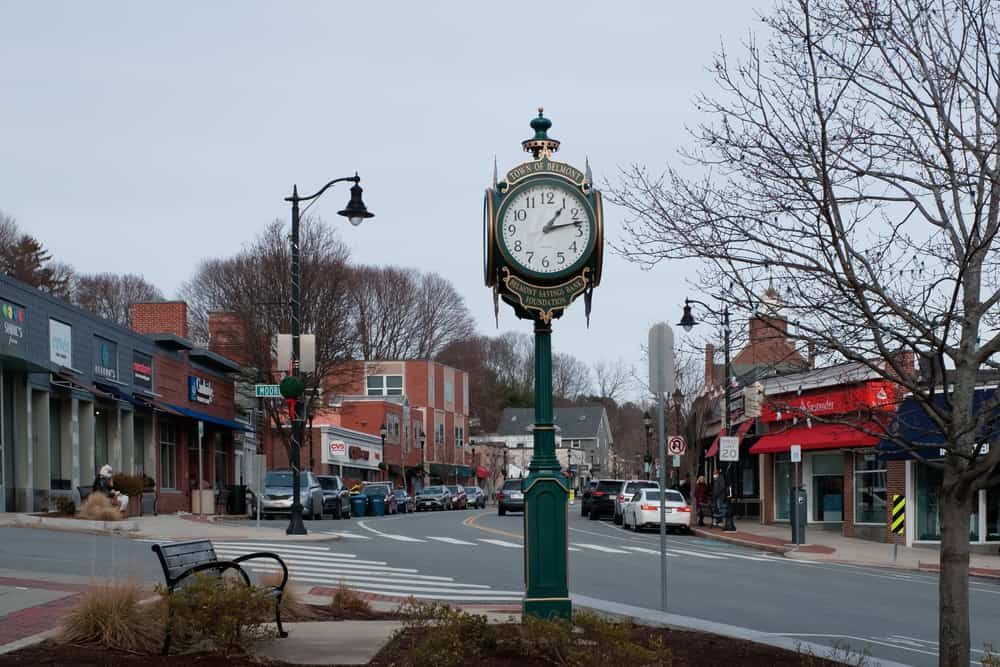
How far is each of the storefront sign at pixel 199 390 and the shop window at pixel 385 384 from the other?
124ft

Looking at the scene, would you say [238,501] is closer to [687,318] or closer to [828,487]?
[828,487]

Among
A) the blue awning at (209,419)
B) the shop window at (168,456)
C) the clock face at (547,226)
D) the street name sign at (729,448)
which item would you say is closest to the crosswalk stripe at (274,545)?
the clock face at (547,226)

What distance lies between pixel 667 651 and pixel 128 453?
115 ft

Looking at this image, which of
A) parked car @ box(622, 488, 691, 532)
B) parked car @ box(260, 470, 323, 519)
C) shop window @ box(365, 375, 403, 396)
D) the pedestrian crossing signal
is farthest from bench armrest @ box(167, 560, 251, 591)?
shop window @ box(365, 375, 403, 396)

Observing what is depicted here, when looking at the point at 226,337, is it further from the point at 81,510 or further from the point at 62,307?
the point at 81,510

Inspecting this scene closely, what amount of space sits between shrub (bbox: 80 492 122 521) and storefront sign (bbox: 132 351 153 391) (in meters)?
11.9

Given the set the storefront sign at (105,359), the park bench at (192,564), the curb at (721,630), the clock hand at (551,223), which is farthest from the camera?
the storefront sign at (105,359)

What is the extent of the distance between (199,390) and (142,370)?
5.94 metres

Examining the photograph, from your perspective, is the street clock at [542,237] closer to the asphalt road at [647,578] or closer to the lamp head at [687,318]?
the lamp head at [687,318]

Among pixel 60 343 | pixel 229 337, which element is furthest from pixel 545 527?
pixel 229 337

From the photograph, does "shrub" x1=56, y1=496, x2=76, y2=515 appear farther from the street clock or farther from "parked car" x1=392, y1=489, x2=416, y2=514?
"parked car" x1=392, y1=489, x2=416, y2=514

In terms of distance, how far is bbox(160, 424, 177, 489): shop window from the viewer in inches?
1770

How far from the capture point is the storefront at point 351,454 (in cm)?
7156

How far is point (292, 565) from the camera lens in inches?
812
